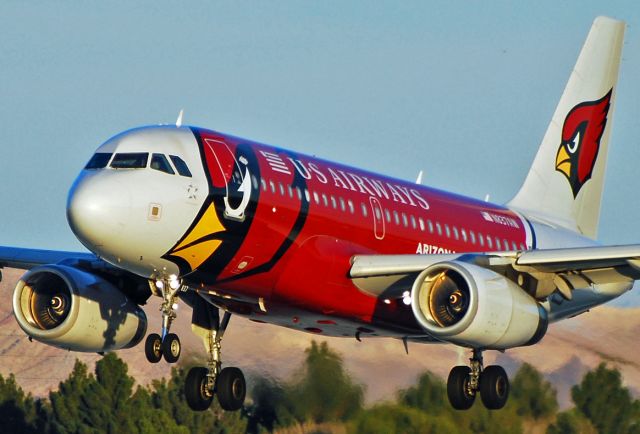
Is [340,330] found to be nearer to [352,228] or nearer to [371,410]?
[352,228]

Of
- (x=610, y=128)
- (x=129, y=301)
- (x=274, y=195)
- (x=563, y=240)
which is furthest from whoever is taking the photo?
(x=610, y=128)

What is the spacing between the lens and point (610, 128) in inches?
1972

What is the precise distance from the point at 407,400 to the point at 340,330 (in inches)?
292

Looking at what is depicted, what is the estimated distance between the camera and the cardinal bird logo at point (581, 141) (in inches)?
1917

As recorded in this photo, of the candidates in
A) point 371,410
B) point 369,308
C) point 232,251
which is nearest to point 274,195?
point 232,251

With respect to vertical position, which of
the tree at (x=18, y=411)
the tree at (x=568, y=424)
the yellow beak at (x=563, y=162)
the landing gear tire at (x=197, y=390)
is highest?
the yellow beak at (x=563, y=162)

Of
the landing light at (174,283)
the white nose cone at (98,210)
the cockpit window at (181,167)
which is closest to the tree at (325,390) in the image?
the landing light at (174,283)

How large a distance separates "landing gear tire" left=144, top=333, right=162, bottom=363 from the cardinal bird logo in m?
17.5

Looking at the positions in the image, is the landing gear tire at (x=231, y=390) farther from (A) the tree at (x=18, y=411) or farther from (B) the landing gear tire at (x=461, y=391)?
(A) the tree at (x=18, y=411)

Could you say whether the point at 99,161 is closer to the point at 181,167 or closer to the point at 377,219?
the point at 181,167

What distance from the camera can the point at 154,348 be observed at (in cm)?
3447

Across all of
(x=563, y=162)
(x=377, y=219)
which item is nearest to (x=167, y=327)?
(x=377, y=219)

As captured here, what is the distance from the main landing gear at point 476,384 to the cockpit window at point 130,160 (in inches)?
370

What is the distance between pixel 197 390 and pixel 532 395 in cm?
1129
